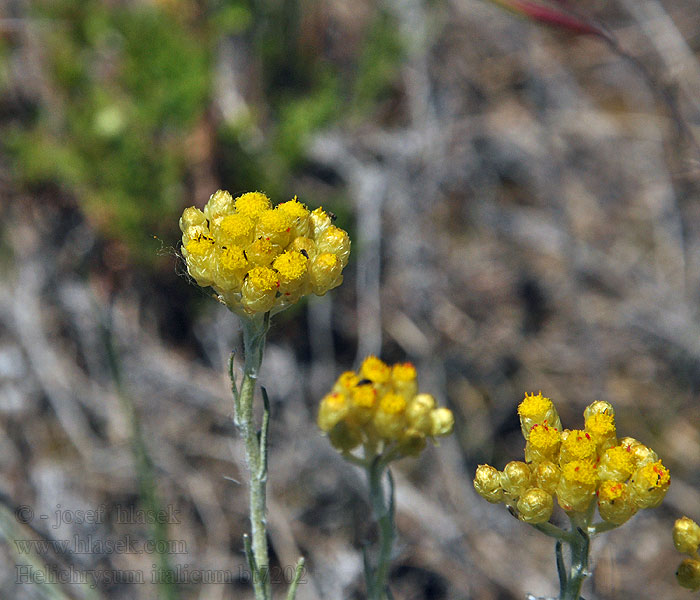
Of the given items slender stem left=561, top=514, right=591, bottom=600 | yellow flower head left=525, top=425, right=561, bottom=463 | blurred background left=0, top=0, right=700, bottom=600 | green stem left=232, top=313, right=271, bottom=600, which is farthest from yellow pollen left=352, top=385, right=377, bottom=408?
blurred background left=0, top=0, right=700, bottom=600

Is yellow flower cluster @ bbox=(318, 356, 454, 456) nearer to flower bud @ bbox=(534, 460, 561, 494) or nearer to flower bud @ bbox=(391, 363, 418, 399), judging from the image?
flower bud @ bbox=(391, 363, 418, 399)

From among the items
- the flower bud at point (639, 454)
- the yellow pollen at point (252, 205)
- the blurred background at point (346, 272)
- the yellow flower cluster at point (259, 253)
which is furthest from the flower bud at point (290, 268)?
the blurred background at point (346, 272)

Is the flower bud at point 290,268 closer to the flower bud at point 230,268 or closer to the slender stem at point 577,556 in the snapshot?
the flower bud at point 230,268

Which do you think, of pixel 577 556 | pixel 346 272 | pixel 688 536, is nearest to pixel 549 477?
pixel 577 556

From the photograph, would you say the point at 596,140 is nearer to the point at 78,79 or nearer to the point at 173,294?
the point at 173,294

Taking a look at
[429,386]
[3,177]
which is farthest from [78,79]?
[429,386]

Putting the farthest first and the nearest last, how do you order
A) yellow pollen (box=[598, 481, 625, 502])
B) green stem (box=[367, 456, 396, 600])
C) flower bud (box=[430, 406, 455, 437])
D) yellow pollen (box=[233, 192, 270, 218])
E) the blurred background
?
the blurred background
flower bud (box=[430, 406, 455, 437])
green stem (box=[367, 456, 396, 600])
yellow pollen (box=[233, 192, 270, 218])
yellow pollen (box=[598, 481, 625, 502])
